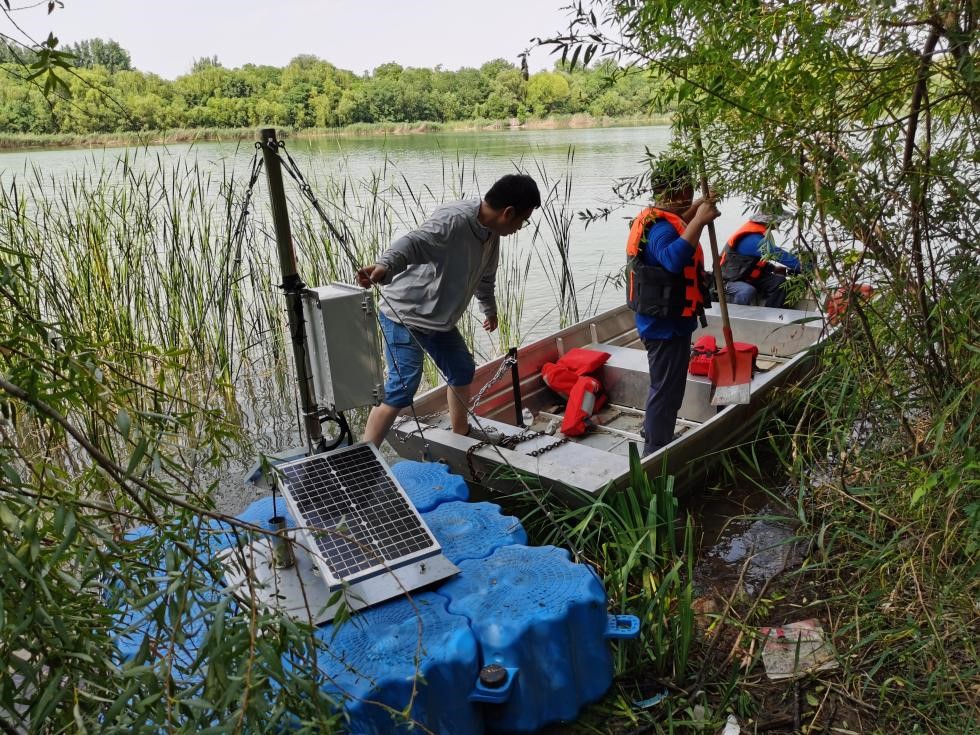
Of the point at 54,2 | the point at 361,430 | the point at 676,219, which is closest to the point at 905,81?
the point at 676,219

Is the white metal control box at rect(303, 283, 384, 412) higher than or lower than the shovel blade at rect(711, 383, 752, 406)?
higher

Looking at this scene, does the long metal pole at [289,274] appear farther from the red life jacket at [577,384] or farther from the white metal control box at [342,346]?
the red life jacket at [577,384]

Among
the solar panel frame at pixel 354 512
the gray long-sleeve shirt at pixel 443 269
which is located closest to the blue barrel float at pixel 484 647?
the solar panel frame at pixel 354 512

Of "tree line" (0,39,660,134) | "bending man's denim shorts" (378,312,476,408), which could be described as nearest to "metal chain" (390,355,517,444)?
"bending man's denim shorts" (378,312,476,408)

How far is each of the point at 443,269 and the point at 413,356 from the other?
435mm

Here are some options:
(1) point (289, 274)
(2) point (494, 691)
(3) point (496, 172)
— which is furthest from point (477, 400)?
(3) point (496, 172)

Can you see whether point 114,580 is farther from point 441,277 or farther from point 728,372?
point 728,372

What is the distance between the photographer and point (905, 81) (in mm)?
2270

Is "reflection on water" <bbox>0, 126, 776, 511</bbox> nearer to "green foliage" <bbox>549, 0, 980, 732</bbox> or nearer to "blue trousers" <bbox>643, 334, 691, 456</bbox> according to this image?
"green foliage" <bbox>549, 0, 980, 732</bbox>

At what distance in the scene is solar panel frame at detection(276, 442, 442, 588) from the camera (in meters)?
2.45

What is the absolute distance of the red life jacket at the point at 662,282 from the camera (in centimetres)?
383

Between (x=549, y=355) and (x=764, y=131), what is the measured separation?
3.02 meters

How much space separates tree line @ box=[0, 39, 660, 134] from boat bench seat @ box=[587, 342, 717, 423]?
149 centimetres

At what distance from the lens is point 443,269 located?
365 cm
